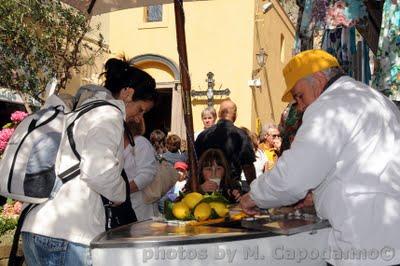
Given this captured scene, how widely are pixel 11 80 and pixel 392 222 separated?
36.5ft

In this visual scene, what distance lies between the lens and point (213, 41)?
653 inches

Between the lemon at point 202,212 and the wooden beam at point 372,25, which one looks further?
the wooden beam at point 372,25

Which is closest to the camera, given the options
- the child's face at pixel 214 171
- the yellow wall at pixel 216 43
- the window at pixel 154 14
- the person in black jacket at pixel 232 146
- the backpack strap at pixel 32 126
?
the backpack strap at pixel 32 126

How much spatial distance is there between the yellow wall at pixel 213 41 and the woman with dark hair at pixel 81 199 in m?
13.4

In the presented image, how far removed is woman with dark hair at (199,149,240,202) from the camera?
15.8 ft

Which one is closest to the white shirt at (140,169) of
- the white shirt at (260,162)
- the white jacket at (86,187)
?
the white jacket at (86,187)

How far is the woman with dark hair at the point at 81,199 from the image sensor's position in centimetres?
249

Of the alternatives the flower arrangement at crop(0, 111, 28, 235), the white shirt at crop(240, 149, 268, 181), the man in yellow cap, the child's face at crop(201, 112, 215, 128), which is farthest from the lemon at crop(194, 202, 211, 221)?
the white shirt at crop(240, 149, 268, 181)

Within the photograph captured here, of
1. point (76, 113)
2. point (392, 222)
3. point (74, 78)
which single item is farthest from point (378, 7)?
point (74, 78)

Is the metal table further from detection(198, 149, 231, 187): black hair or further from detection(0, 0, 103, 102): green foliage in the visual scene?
detection(0, 0, 103, 102): green foliage

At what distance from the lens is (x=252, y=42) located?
16281 millimetres

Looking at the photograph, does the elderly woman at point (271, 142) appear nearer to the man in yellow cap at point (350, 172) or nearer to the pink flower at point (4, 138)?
the pink flower at point (4, 138)

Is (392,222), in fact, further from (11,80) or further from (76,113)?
(11,80)

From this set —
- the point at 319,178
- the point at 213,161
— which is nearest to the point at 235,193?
the point at 213,161
